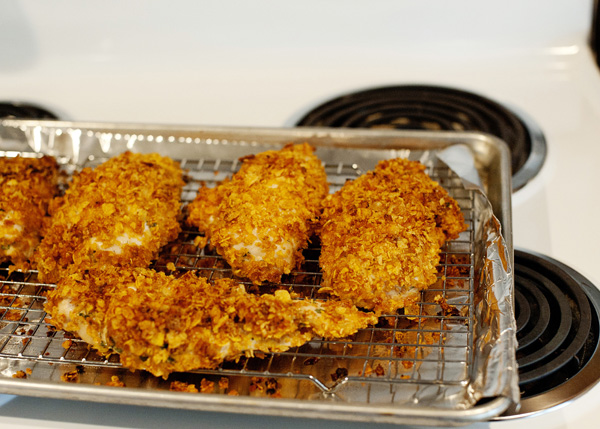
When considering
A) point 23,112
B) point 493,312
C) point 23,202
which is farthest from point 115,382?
point 23,112

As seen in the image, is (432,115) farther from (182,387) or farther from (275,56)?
(182,387)

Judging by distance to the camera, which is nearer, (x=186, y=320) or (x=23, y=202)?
(x=186, y=320)

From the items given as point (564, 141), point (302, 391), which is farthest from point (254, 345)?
point (564, 141)

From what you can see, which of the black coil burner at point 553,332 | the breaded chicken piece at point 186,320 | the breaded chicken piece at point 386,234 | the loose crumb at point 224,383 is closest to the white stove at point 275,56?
the breaded chicken piece at point 386,234

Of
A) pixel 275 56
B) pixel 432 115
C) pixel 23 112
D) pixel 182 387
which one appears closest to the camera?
pixel 182 387

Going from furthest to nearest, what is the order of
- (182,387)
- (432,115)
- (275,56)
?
1. (275,56)
2. (432,115)
3. (182,387)

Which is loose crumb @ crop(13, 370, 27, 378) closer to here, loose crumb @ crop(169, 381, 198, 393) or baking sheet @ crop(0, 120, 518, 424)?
baking sheet @ crop(0, 120, 518, 424)

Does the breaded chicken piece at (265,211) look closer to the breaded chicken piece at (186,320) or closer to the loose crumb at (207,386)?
the breaded chicken piece at (186,320)
